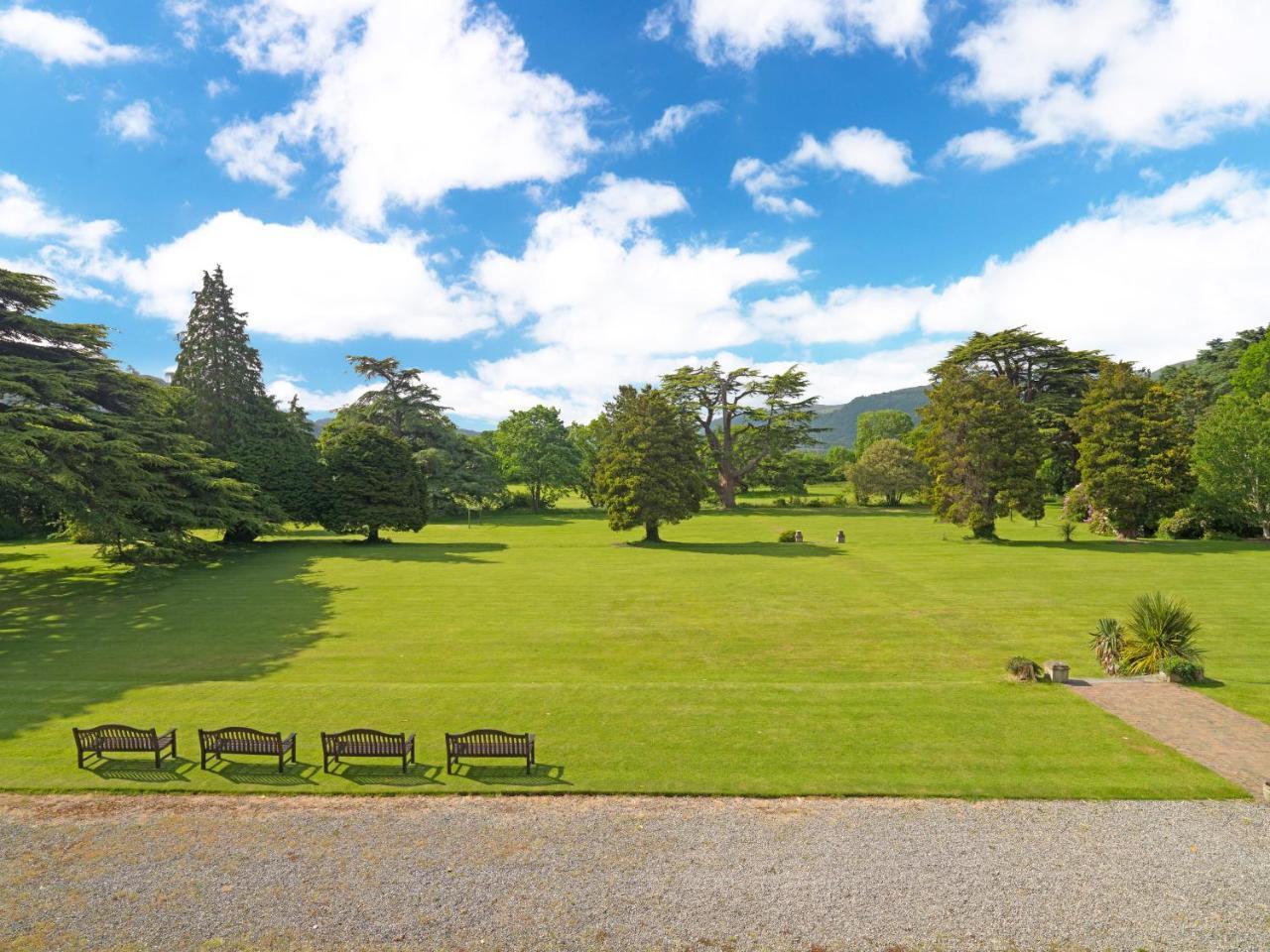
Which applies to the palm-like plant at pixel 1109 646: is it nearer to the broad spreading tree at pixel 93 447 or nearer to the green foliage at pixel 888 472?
the broad spreading tree at pixel 93 447

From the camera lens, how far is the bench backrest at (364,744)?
12.8m

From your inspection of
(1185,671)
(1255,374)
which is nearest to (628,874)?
(1185,671)

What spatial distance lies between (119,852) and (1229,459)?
60.8m

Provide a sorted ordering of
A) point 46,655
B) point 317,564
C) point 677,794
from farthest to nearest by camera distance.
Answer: point 317,564, point 46,655, point 677,794

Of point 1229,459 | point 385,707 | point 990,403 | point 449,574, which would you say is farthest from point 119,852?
point 1229,459

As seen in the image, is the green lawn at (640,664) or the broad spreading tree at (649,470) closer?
the green lawn at (640,664)

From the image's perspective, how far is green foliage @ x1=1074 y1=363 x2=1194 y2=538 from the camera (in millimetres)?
43312

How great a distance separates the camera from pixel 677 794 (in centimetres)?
1198

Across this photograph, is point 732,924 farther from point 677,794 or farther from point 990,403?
point 990,403

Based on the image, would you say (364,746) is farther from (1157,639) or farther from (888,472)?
(888,472)

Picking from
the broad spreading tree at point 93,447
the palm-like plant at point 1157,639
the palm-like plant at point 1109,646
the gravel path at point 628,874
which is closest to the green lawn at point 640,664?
the palm-like plant at point 1109,646

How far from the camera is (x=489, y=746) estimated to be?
12.8m

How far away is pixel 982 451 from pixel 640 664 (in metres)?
36.8

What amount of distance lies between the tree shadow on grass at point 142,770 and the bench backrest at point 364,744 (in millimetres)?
2838
